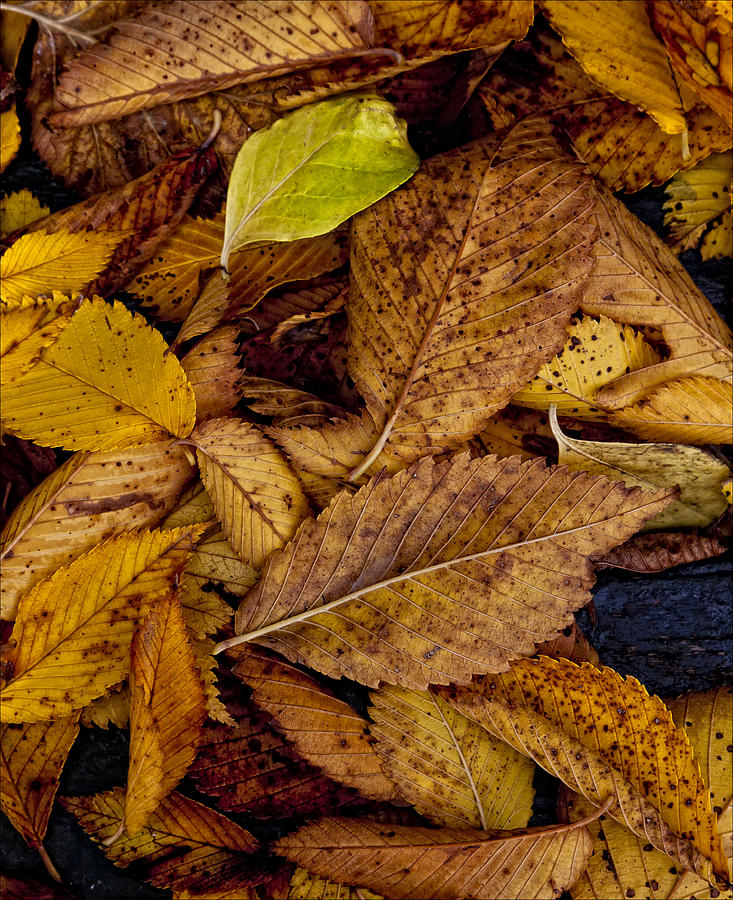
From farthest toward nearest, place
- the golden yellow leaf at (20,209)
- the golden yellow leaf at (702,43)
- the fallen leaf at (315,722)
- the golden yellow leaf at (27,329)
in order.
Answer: the golden yellow leaf at (20,209), the fallen leaf at (315,722), the golden yellow leaf at (27,329), the golden yellow leaf at (702,43)

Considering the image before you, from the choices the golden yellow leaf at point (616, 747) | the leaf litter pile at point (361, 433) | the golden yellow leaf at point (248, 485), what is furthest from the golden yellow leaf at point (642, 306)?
the golden yellow leaf at point (248, 485)

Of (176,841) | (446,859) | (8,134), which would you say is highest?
(8,134)

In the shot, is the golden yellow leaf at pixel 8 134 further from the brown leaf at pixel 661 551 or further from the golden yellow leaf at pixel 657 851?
the golden yellow leaf at pixel 657 851

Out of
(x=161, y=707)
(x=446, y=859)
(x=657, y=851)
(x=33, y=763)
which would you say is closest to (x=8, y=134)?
(x=161, y=707)

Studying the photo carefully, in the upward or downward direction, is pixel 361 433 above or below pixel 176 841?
above

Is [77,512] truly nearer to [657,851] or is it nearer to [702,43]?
[657,851]

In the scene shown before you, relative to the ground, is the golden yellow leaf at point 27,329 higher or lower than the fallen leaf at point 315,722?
higher
